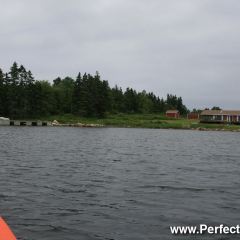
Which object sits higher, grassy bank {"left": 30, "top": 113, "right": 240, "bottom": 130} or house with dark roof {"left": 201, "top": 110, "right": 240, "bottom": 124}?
house with dark roof {"left": 201, "top": 110, "right": 240, "bottom": 124}

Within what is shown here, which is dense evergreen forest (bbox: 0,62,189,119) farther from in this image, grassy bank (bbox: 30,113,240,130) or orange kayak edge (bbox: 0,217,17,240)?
orange kayak edge (bbox: 0,217,17,240)

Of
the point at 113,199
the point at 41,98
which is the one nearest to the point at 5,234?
the point at 113,199

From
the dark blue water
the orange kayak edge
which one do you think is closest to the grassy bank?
the dark blue water

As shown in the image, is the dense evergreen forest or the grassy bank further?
the dense evergreen forest

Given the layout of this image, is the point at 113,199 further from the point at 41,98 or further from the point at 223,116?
the point at 223,116

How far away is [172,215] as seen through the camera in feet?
31.0

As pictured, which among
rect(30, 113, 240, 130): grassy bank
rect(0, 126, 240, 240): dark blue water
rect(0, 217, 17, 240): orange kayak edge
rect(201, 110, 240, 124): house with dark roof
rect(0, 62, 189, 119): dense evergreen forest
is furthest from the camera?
rect(201, 110, 240, 124): house with dark roof

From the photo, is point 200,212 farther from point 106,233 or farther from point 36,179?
point 36,179

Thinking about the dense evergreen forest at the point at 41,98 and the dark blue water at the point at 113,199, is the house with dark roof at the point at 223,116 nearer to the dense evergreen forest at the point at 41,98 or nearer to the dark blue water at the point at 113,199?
the dense evergreen forest at the point at 41,98

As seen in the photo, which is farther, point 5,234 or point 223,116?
point 223,116

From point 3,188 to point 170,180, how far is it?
26.2 ft

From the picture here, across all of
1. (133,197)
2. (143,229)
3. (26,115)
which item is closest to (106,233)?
(143,229)

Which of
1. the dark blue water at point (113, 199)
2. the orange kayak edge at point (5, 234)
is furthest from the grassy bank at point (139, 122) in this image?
the orange kayak edge at point (5, 234)

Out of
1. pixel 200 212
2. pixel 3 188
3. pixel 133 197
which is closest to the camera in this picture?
pixel 200 212
